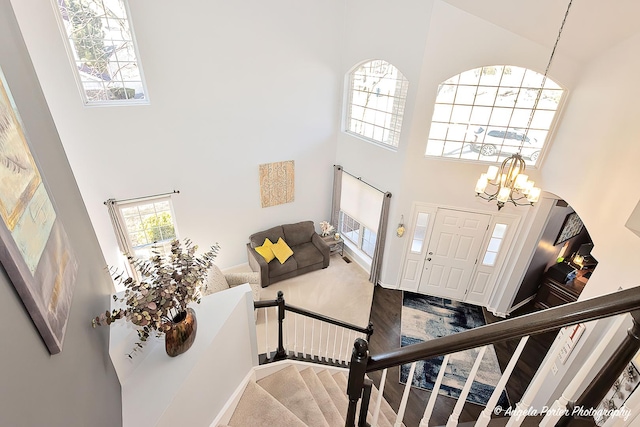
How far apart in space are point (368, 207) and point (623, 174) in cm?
370

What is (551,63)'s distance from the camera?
12.4 ft

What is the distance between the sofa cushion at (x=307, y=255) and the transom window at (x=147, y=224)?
2.27 metres

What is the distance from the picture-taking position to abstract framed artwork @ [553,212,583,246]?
5164 mm

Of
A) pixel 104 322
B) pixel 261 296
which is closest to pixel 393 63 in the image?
pixel 261 296

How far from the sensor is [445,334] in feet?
17.3

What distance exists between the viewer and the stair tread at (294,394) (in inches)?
107

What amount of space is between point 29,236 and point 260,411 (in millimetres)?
2363

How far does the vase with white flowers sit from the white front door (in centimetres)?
425

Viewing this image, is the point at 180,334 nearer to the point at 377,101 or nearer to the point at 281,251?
the point at 281,251

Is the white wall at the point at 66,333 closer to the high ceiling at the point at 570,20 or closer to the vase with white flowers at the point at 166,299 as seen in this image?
the vase with white flowers at the point at 166,299

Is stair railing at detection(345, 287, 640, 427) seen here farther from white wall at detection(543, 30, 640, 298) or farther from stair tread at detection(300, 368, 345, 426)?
white wall at detection(543, 30, 640, 298)

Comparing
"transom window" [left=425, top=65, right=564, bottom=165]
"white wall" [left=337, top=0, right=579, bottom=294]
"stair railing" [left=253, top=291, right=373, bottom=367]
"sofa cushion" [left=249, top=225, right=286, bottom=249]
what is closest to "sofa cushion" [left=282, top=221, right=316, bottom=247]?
"sofa cushion" [left=249, top=225, right=286, bottom=249]

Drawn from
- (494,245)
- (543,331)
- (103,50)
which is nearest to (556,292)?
(494,245)

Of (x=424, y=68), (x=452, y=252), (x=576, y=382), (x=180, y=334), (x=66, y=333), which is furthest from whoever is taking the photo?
(x=452, y=252)
